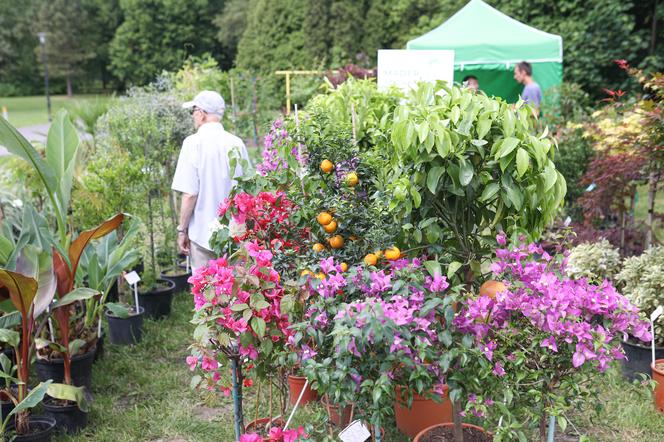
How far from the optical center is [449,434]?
275 centimetres

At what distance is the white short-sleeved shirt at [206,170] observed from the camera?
4.08 metres

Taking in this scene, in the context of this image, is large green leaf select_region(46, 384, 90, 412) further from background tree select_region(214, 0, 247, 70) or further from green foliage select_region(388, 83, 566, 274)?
background tree select_region(214, 0, 247, 70)

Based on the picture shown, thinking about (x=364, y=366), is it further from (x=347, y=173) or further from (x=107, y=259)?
(x=107, y=259)

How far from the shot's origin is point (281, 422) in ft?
8.93

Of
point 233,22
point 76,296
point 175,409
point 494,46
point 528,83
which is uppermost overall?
point 233,22

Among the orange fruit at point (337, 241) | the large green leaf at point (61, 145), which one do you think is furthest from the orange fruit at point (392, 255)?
the large green leaf at point (61, 145)

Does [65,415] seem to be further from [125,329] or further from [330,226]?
[330,226]

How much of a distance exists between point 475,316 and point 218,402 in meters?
2.19

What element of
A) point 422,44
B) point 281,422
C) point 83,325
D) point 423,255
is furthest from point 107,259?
point 422,44

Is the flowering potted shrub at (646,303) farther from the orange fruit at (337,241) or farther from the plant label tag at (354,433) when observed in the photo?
the plant label tag at (354,433)

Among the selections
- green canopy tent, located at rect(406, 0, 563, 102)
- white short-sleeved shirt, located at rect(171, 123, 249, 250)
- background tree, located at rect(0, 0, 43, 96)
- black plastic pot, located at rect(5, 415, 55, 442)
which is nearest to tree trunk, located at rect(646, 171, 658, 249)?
white short-sleeved shirt, located at rect(171, 123, 249, 250)

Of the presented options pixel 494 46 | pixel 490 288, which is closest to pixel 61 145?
pixel 490 288

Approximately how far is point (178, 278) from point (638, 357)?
150 inches

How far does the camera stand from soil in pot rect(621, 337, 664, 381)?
3.70 metres
